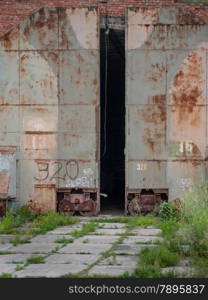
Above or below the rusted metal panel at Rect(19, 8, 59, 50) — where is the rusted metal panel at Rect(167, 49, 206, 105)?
below

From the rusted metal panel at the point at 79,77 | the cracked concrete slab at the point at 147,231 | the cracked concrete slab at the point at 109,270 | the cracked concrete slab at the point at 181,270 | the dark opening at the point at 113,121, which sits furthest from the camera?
the dark opening at the point at 113,121

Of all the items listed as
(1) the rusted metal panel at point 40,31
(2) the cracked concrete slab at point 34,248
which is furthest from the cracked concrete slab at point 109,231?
(1) the rusted metal panel at point 40,31

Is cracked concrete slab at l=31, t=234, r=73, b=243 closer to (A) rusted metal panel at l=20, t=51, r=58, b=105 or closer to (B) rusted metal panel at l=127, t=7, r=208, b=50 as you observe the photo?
(A) rusted metal panel at l=20, t=51, r=58, b=105

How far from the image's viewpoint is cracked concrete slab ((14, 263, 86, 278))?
326 inches

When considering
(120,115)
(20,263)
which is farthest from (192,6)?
(20,263)

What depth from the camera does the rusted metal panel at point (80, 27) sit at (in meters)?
15.7

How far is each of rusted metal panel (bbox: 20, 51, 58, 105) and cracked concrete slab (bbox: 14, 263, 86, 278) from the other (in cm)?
730

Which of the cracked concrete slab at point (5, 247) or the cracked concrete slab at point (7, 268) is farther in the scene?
the cracked concrete slab at point (5, 247)

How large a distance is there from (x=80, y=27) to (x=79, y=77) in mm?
1259

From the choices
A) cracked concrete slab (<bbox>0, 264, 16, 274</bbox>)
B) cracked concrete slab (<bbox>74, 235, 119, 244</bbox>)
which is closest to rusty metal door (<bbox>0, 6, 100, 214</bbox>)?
cracked concrete slab (<bbox>74, 235, 119, 244</bbox>)

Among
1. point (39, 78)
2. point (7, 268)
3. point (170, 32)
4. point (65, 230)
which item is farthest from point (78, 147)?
point (7, 268)

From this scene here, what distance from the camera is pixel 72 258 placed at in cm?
970

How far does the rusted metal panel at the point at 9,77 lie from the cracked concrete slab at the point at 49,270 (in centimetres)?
748

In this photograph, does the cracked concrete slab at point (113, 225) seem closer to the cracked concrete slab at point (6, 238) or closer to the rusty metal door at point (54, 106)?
the rusty metal door at point (54, 106)
